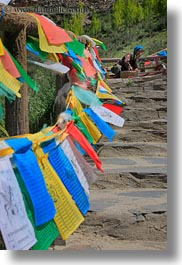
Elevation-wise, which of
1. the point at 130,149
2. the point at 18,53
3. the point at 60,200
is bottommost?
the point at 130,149

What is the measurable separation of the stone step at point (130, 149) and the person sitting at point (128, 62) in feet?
6.93

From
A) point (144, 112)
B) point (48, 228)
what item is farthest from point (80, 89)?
point (144, 112)

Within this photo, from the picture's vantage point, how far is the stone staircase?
2.33 meters

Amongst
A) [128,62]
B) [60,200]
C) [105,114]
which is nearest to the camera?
[60,200]

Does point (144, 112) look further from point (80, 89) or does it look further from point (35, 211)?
point (35, 211)

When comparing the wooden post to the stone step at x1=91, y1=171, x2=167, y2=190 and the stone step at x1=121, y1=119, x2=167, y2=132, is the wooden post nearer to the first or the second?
the stone step at x1=91, y1=171, x2=167, y2=190

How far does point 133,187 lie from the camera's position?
2920mm

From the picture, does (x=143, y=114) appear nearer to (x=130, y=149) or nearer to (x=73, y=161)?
(x=130, y=149)

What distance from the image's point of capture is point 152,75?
5027 mm

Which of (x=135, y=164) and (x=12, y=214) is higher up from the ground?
(x=12, y=214)

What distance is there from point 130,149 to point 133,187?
57cm

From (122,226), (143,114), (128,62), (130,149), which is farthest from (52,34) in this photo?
(128,62)

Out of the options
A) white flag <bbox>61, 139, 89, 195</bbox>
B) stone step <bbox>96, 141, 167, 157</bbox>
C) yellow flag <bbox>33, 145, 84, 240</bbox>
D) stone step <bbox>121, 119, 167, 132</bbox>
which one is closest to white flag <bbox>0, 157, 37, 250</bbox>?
yellow flag <bbox>33, 145, 84, 240</bbox>

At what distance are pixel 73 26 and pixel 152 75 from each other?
1.23 m
